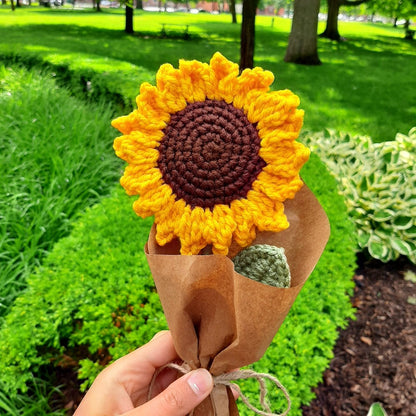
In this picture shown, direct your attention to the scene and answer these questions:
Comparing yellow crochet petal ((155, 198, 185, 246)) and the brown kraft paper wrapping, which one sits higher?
yellow crochet petal ((155, 198, 185, 246))

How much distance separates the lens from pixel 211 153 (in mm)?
942

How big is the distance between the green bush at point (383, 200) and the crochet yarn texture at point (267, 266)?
2.86 metres

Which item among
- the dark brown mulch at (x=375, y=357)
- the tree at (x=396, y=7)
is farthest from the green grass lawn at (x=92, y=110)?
the tree at (x=396, y=7)

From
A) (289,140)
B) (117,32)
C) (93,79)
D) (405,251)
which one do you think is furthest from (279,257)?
(117,32)

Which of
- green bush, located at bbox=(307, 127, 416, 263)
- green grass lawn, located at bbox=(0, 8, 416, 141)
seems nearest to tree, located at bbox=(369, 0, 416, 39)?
green grass lawn, located at bbox=(0, 8, 416, 141)

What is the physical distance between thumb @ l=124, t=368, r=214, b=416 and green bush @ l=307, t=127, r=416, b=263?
280cm

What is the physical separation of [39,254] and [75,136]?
1635 mm

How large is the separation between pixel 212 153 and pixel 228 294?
0.35 metres

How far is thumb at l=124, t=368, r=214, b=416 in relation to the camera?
1116 millimetres

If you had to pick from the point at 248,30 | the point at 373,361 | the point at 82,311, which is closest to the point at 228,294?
the point at 82,311

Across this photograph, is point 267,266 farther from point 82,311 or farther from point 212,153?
point 82,311

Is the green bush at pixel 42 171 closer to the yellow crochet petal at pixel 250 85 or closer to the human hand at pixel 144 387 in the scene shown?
the human hand at pixel 144 387

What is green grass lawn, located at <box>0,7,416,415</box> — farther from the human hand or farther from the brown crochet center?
the brown crochet center

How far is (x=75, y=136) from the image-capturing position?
4234mm
